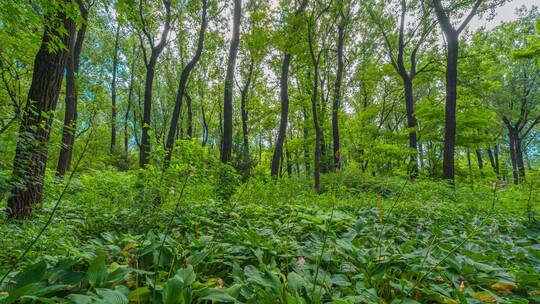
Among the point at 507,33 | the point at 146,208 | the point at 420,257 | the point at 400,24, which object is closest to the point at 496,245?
the point at 420,257

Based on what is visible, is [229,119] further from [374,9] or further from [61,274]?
[374,9]

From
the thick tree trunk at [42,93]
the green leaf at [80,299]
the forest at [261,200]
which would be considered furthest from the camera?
the thick tree trunk at [42,93]

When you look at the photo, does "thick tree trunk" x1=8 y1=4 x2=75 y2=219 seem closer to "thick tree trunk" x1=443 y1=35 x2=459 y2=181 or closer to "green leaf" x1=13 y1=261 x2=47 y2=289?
"green leaf" x1=13 y1=261 x2=47 y2=289

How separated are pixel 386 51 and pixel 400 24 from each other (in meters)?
1.70

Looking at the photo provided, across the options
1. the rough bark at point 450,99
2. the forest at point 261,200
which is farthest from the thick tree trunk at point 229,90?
the rough bark at point 450,99

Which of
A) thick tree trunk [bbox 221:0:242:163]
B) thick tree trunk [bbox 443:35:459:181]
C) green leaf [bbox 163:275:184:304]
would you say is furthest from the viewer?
thick tree trunk [bbox 443:35:459:181]

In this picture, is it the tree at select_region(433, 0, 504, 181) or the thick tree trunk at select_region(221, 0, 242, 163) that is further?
the tree at select_region(433, 0, 504, 181)

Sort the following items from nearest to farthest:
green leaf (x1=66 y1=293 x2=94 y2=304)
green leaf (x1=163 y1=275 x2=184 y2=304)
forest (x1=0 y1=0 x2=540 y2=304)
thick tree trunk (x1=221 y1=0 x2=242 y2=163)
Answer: green leaf (x1=66 y1=293 x2=94 y2=304) < green leaf (x1=163 y1=275 x2=184 y2=304) < forest (x1=0 y1=0 x2=540 y2=304) < thick tree trunk (x1=221 y1=0 x2=242 y2=163)

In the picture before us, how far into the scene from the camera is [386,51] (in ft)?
43.2

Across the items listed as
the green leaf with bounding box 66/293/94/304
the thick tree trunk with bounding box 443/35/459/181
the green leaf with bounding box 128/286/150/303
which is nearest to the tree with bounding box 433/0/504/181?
the thick tree trunk with bounding box 443/35/459/181

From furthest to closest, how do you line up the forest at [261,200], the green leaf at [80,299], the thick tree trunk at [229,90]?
the thick tree trunk at [229,90] → the forest at [261,200] → the green leaf at [80,299]

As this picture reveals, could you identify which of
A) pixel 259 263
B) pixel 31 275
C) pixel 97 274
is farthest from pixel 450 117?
pixel 31 275

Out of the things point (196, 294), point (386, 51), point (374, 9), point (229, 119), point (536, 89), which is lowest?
point (196, 294)

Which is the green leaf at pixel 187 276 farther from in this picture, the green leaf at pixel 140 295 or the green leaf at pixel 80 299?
the green leaf at pixel 80 299
